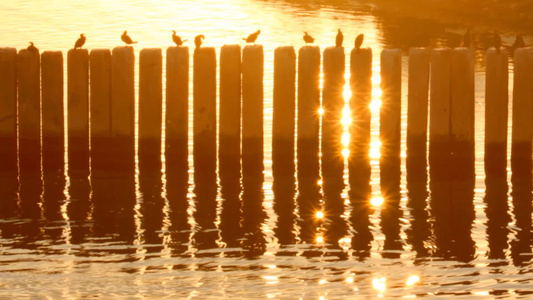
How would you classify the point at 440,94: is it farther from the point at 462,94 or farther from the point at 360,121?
the point at 360,121

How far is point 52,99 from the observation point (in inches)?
822

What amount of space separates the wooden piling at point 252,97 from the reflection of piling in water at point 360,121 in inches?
59.0

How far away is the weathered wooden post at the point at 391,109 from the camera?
20500 mm

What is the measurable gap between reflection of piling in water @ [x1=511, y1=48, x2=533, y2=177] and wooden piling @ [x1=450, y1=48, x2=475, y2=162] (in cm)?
75

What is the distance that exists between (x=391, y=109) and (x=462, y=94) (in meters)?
1.16

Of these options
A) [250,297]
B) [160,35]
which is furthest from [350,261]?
[160,35]

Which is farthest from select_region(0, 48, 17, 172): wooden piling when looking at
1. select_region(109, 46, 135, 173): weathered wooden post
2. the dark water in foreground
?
select_region(109, 46, 135, 173): weathered wooden post

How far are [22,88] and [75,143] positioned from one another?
125 cm

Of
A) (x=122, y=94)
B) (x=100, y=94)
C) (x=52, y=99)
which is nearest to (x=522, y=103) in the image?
(x=122, y=94)

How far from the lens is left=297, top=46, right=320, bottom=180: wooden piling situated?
20.6 metres

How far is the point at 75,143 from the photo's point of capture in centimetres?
2112

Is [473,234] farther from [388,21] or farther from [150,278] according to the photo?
[388,21]

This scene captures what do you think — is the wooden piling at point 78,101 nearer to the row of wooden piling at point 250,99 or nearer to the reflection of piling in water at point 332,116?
the row of wooden piling at point 250,99

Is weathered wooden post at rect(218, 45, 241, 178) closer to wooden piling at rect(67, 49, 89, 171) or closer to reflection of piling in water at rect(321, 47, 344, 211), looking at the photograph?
reflection of piling in water at rect(321, 47, 344, 211)
